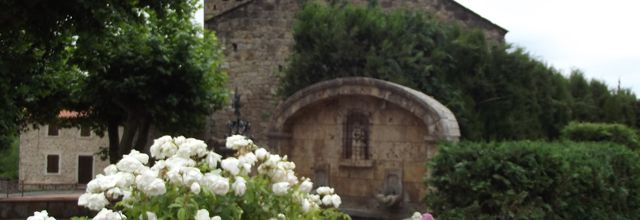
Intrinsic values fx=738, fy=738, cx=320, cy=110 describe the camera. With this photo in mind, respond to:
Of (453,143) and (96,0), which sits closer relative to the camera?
(96,0)

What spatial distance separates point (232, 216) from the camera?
451 cm

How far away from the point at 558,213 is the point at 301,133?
205 inches

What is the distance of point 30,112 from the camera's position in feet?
63.7

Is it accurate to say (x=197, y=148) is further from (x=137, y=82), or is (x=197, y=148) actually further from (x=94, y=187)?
(x=137, y=82)

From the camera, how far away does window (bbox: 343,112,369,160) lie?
1280 centimetres

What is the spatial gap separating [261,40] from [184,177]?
19912 mm

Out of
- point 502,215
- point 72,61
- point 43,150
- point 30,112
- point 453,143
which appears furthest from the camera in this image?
point 43,150

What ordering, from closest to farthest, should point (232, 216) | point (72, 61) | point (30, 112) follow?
point (232, 216), point (72, 61), point (30, 112)

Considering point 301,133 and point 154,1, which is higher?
point 154,1

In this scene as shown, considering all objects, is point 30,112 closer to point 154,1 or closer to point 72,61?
point 72,61

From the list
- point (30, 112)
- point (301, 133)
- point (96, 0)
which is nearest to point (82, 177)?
point (30, 112)

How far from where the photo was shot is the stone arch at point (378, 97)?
37.1 ft

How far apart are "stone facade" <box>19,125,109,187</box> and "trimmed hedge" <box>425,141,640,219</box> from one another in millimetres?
36918

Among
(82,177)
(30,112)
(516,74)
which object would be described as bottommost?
(82,177)
